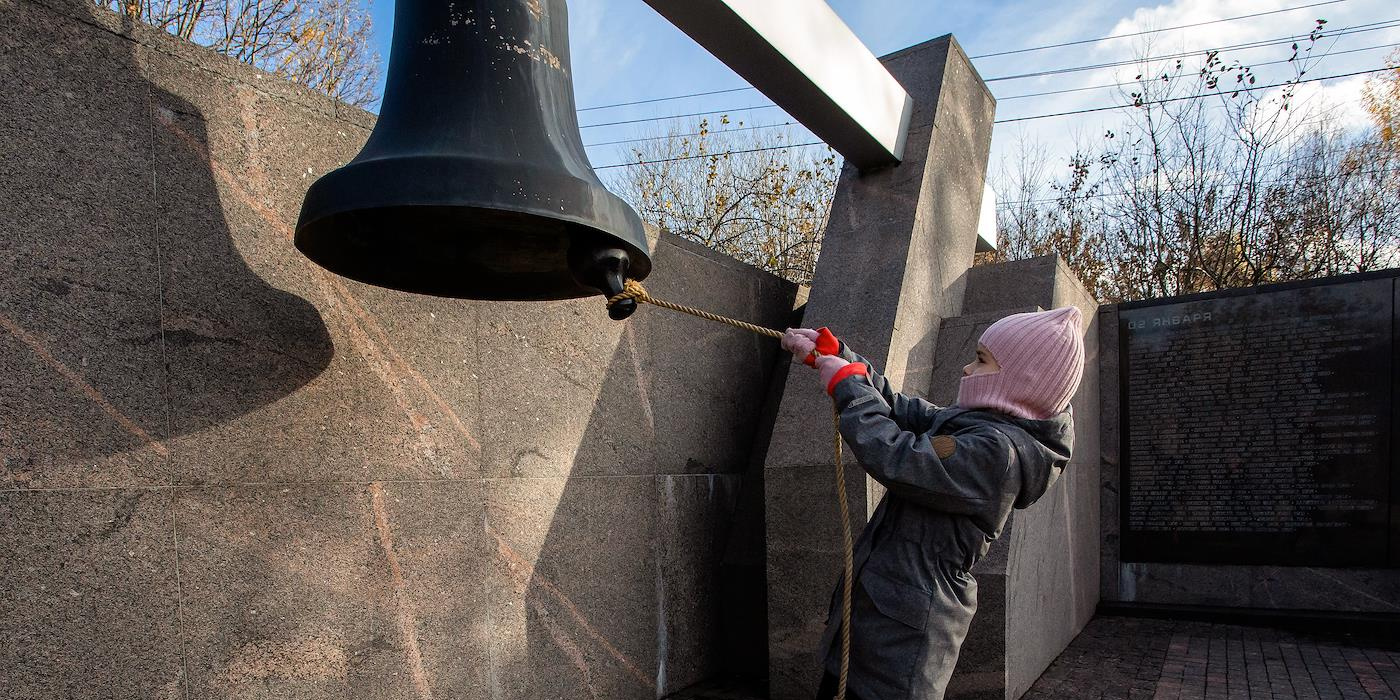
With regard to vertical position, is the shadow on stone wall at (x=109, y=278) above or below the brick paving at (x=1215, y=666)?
above

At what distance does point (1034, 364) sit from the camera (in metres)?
2.27

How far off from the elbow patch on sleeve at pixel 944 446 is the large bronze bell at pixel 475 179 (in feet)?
2.94

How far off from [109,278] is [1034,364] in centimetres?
250

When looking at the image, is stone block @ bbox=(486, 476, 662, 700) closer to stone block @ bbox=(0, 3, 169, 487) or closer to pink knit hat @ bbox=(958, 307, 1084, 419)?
stone block @ bbox=(0, 3, 169, 487)

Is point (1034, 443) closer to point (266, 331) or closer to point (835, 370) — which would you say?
point (835, 370)

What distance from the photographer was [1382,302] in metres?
5.22

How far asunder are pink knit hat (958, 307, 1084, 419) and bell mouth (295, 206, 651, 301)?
1038mm

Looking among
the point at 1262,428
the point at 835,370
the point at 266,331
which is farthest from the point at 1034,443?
the point at 1262,428

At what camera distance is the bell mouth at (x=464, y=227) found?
1.73 m

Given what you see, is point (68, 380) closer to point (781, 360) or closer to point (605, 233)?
point (605, 233)

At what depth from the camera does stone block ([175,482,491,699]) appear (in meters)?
2.31

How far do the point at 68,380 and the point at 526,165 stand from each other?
1.32 m

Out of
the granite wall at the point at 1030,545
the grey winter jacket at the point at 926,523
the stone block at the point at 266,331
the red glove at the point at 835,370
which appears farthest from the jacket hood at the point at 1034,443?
the stone block at the point at 266,331

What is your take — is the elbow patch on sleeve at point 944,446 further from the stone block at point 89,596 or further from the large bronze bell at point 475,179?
the stone block at point 89,596
